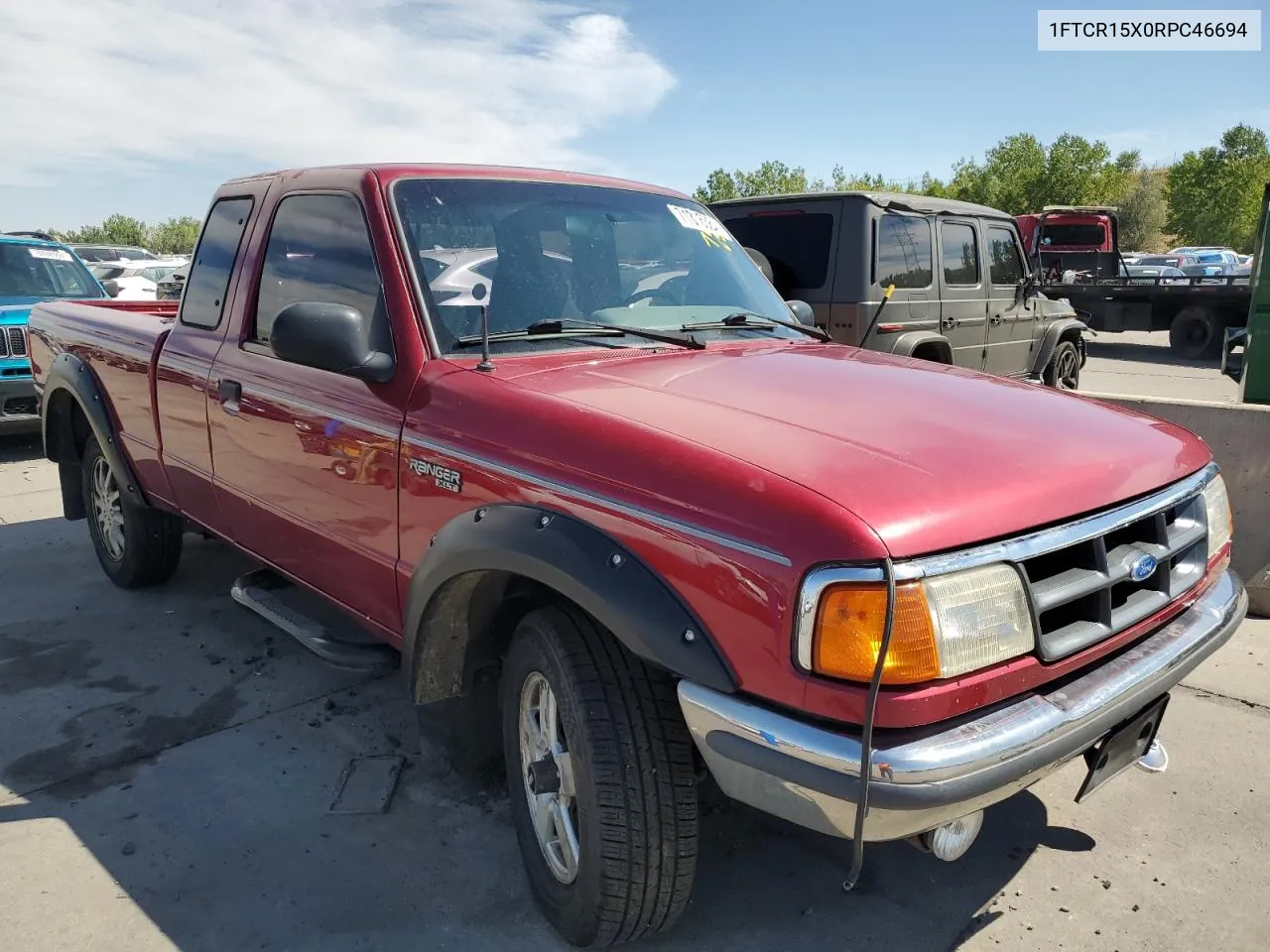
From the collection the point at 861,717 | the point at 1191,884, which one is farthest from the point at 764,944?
the point at 1191,884

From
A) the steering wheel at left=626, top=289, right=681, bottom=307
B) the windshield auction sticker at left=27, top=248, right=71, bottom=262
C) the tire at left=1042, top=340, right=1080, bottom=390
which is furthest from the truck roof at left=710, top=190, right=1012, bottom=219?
the windshield auction sticker at left=27, top=248, right=71, bottom=262

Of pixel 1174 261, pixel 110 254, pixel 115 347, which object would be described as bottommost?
pixel 115 347

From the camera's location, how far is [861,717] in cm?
179

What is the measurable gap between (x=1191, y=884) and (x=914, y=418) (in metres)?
1.63

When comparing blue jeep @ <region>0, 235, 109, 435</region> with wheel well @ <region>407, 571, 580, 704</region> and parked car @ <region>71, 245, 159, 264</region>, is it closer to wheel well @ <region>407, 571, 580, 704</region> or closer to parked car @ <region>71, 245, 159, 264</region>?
wheel well @ <region>407, 571, 580, 704</region>

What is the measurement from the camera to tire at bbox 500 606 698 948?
214 centimetres

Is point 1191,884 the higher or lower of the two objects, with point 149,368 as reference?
lower

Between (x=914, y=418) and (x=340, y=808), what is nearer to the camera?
(x=914, y=418)

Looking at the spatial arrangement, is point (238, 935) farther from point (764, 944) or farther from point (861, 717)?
point (861, 717)

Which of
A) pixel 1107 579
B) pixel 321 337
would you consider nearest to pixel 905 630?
pixel 1107 579

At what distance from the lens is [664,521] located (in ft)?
6.48

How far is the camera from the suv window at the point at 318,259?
2979 millimetres

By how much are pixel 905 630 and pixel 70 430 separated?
16.6ft

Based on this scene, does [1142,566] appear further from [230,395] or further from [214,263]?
[214,263]
